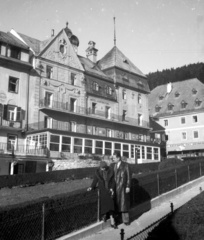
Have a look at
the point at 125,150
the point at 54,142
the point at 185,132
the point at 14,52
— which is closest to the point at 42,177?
the point at 54,142

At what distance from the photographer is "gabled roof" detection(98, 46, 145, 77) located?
47812mm

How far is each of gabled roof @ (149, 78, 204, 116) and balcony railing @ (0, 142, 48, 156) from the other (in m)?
34.9

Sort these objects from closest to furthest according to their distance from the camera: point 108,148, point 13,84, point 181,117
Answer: point 13,84
point 108,148
point 181,117

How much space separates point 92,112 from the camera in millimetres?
40562

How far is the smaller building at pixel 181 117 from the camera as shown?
55719 mm

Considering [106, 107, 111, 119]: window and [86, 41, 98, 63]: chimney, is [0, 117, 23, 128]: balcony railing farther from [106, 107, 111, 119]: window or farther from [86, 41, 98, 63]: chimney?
[86, 41, 98, 63]: chimney

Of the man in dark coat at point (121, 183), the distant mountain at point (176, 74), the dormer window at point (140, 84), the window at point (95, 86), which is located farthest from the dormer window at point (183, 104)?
the man in dark coat at point (121, 183)

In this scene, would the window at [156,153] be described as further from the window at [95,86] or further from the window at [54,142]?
the window at [54,142]

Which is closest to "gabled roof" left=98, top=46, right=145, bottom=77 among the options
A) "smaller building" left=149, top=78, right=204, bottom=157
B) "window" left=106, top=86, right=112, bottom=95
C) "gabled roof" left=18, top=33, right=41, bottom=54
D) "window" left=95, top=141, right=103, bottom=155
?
"window" left=106, top=86, right=112, bottom=95

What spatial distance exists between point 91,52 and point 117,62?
5590mm

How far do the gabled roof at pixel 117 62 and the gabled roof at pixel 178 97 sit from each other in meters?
12.8

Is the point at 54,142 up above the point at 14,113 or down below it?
below

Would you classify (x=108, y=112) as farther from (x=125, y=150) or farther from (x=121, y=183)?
(x=121, y=183)

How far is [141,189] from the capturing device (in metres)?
13.1
